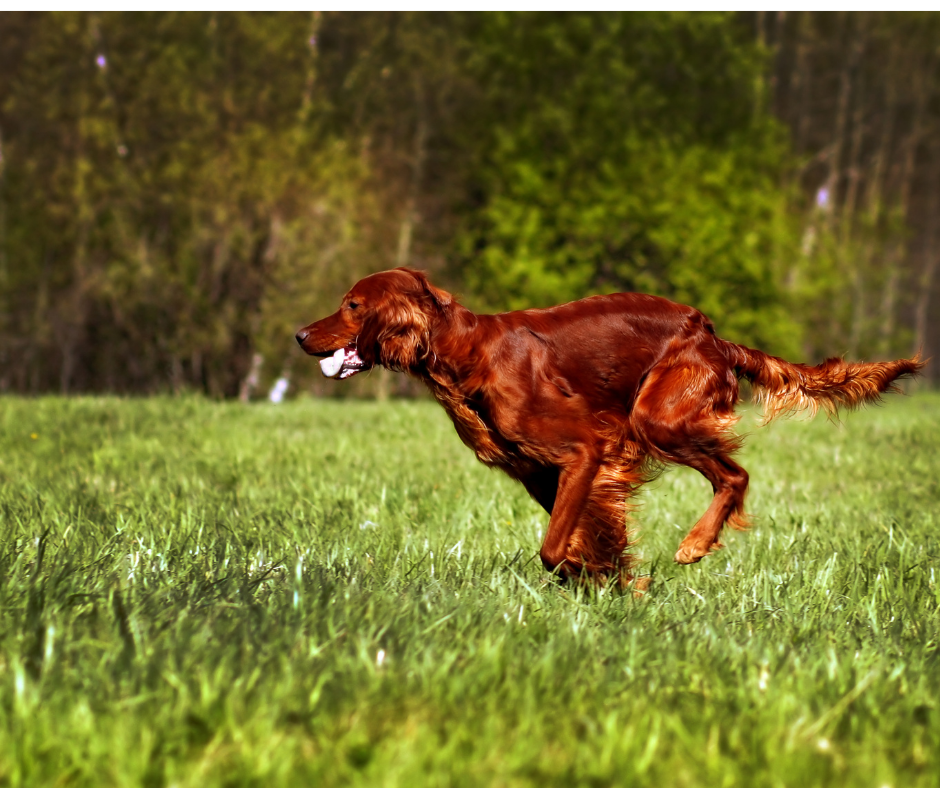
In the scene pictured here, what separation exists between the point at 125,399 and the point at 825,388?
6812 millimetres

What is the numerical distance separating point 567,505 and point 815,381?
4.06ft

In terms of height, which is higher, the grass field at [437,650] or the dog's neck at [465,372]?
the dog's neck at [465,372]

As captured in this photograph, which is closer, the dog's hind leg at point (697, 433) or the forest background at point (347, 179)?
the dog's hind leg at point (697, 433)

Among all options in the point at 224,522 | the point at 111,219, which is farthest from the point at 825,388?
the point at 111,219

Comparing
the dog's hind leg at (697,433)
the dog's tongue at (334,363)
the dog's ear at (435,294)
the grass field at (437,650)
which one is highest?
the dog's ear at (435,294)

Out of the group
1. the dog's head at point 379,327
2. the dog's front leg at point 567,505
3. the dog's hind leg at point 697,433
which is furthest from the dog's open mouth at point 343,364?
the dog's hind leg at point 697,433

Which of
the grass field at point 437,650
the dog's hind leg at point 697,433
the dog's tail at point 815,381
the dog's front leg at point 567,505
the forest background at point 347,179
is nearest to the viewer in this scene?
the grass field at point 437,650

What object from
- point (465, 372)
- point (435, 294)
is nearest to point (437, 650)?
point (465, 372)

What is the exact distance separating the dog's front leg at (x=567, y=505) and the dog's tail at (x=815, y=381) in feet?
2.83

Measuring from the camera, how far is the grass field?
5.45ft

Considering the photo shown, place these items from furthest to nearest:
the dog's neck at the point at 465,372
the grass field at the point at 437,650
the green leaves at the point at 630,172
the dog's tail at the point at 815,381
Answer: the green leaves at the point at 630,172, the dog's tail at the point at 815,381, the dog's neck at the point at 465,372, the grass field at the point at 437,650

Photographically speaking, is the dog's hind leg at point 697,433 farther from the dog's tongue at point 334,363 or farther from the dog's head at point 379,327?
the dog's tongue at point 334,363

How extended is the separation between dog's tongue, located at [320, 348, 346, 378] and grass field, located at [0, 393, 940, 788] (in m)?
0.64

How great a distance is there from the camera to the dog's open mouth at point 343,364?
10.6ft
